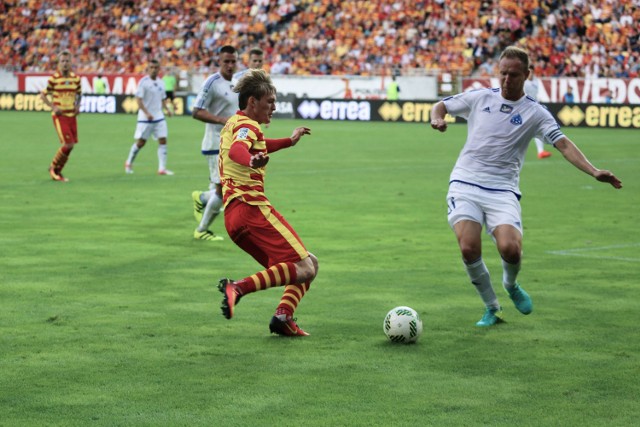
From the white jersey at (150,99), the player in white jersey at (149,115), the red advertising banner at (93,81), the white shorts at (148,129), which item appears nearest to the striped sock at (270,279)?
the player in white jersey at (149,115)

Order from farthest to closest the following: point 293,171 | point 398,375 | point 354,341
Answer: point 293,171
point 354,341
point 398,375

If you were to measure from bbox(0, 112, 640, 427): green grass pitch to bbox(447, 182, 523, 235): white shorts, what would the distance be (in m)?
0.80

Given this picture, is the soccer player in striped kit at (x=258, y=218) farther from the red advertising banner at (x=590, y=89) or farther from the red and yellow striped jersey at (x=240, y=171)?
the red advertising banner at (x=590, y=89)

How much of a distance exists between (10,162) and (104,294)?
1514cm

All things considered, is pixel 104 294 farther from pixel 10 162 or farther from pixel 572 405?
pixel 10 162

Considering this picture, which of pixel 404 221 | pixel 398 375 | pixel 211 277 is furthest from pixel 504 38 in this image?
pixel 398 375

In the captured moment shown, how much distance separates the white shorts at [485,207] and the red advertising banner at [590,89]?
29.4 meters

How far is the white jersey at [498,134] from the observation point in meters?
8.34

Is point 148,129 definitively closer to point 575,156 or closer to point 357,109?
point 575,156

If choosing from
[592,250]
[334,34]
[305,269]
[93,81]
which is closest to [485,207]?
[305,269]

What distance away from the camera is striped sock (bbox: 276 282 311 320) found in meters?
7.84

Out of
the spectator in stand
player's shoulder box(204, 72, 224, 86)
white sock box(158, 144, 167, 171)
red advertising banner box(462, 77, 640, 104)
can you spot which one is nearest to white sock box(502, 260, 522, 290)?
player's shoulder box(204, 72, 224, 86)

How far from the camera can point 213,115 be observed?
1323cm

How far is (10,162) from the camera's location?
2381cm
